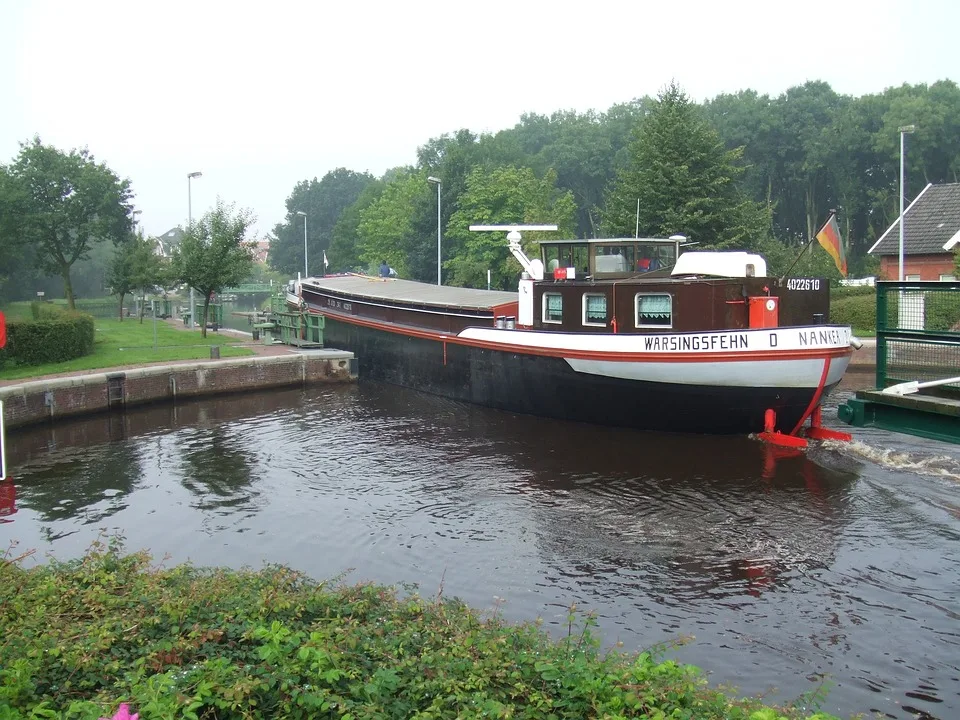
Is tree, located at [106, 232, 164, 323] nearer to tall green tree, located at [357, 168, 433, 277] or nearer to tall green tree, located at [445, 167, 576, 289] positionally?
tall green tree, located at [445, 167, 576, 289]

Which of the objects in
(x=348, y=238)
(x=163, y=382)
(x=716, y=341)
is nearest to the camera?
(x=716, y=341)

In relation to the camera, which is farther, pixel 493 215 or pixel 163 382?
pixel 493 215

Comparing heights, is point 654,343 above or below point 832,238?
below

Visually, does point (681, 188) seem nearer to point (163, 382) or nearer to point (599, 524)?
point (163, 382)

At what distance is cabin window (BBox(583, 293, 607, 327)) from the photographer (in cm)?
1948

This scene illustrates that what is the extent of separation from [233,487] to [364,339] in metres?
14.5

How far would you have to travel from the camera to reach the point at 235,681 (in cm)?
591

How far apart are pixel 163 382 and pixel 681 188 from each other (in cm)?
2260

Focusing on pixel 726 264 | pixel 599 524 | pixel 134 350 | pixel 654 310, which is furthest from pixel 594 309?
pixel 134 350

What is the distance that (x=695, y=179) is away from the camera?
36.7 meters

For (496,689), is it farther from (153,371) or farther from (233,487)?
(153,371)

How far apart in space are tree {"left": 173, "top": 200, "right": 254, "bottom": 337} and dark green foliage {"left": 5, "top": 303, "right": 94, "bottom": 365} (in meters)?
5.93

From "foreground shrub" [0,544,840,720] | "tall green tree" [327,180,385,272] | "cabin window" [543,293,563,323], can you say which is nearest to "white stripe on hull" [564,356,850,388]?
"cabin window" [543,293,563,323]

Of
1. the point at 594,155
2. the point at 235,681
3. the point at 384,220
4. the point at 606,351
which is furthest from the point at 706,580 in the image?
the point at 594,155
